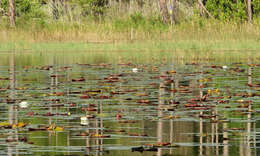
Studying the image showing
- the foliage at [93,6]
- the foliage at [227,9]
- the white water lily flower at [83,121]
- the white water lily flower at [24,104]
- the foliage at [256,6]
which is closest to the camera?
the white water lily flower at [83,121]

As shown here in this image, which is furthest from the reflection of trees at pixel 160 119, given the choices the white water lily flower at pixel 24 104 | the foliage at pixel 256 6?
the foliage at pixel 256 6

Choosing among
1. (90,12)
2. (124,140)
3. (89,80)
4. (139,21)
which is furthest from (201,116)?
(90,12)

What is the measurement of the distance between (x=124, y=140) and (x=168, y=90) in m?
5.92

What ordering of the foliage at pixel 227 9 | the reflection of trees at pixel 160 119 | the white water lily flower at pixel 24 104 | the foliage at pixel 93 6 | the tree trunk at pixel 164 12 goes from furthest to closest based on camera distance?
the foliage at pixel 93 6
the tree trunk at pixel 164 12
the foliage at pixel 227 9
the white water lily flower at pixel 24 104
the reflection of trees at pixel 160 119

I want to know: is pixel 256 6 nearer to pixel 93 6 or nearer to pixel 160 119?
pixel 93 6

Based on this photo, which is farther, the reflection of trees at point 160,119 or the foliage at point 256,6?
the foliage at point 256,6

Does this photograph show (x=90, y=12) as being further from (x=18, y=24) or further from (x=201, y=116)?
(x=201, y=116)

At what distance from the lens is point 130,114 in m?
10.4

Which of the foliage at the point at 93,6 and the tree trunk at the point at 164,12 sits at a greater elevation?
the foliage at the point at 93,6

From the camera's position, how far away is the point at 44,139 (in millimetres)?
8227

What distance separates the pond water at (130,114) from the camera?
7691 millimetres

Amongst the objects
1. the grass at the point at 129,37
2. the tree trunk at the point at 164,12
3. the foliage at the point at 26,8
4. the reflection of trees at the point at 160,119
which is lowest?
the reflection of trees at the point at 160,119

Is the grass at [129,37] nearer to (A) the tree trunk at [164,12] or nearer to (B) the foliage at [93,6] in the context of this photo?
(A) the tree trunk at [164,12]

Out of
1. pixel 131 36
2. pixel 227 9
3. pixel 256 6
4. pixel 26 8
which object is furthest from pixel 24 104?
pixel 26 8
